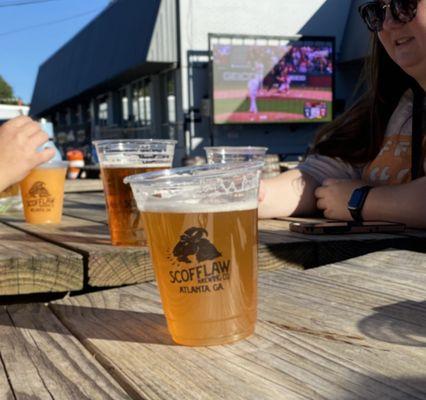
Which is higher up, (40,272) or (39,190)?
(39,190)

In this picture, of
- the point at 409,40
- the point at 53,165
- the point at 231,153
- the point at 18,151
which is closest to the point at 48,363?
the point at 18,151

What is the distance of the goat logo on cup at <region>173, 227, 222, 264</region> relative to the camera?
2.37 ft

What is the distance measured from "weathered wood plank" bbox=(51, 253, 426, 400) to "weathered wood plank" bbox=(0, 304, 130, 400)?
0.02m

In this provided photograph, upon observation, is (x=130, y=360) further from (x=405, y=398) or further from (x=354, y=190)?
(x=354, y=190)

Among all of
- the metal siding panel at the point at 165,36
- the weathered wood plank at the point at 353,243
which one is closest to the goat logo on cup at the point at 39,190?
the weathered wood plank at the point at 353,243

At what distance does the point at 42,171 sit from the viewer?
176cm

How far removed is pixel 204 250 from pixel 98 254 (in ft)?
1.77

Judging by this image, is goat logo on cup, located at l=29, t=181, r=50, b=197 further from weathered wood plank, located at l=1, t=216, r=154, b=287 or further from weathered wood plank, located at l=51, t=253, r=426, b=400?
weathered wood plank, located at l=51, t=253, r=426, b=400

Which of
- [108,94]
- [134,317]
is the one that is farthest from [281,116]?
[134,317]

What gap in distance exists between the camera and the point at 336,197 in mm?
1799

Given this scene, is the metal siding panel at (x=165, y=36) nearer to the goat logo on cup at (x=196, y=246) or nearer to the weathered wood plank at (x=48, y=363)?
the weathered wood plank at (x=48, y=363)

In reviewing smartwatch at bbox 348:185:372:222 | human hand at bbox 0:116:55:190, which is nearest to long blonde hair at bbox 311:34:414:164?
smartwatch at bbox 348:185:372:222

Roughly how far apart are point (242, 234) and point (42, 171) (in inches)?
45.9

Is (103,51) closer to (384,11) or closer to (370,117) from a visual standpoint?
(370,117)
